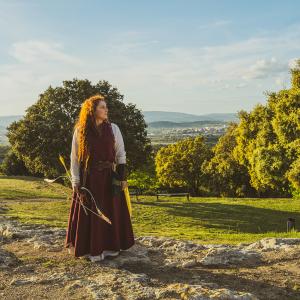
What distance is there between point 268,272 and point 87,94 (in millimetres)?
24853

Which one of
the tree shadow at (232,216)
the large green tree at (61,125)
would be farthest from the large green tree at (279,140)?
the large green tree at (61,125)

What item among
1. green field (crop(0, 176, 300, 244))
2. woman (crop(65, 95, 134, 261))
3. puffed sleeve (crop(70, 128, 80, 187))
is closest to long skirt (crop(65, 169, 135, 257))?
woman (crop(65, 95, 134, 261))

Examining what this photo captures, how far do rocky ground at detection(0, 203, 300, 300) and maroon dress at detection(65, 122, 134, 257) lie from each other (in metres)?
0.27

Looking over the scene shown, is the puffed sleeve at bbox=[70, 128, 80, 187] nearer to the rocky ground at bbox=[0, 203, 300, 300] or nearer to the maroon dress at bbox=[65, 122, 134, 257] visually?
the maroon dress at bbox=[65, 122, 134, 257]

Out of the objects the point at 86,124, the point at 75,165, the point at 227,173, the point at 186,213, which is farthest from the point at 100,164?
the point at 227,173

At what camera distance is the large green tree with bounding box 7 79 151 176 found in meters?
28.4

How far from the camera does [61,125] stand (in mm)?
28359

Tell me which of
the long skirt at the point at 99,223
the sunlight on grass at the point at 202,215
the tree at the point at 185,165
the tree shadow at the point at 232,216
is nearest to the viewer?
the long skirt at the point at 99,223

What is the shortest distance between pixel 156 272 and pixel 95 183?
76.9 inches

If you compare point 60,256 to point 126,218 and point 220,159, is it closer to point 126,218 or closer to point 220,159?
point 126,218

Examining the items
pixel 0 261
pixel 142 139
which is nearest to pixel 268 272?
pixel 0 261

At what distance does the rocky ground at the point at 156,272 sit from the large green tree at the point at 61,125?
1965 centimetres

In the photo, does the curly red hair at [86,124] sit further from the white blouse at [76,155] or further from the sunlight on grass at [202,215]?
the sunlight on grass at [202,215]

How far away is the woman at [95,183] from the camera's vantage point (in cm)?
746
